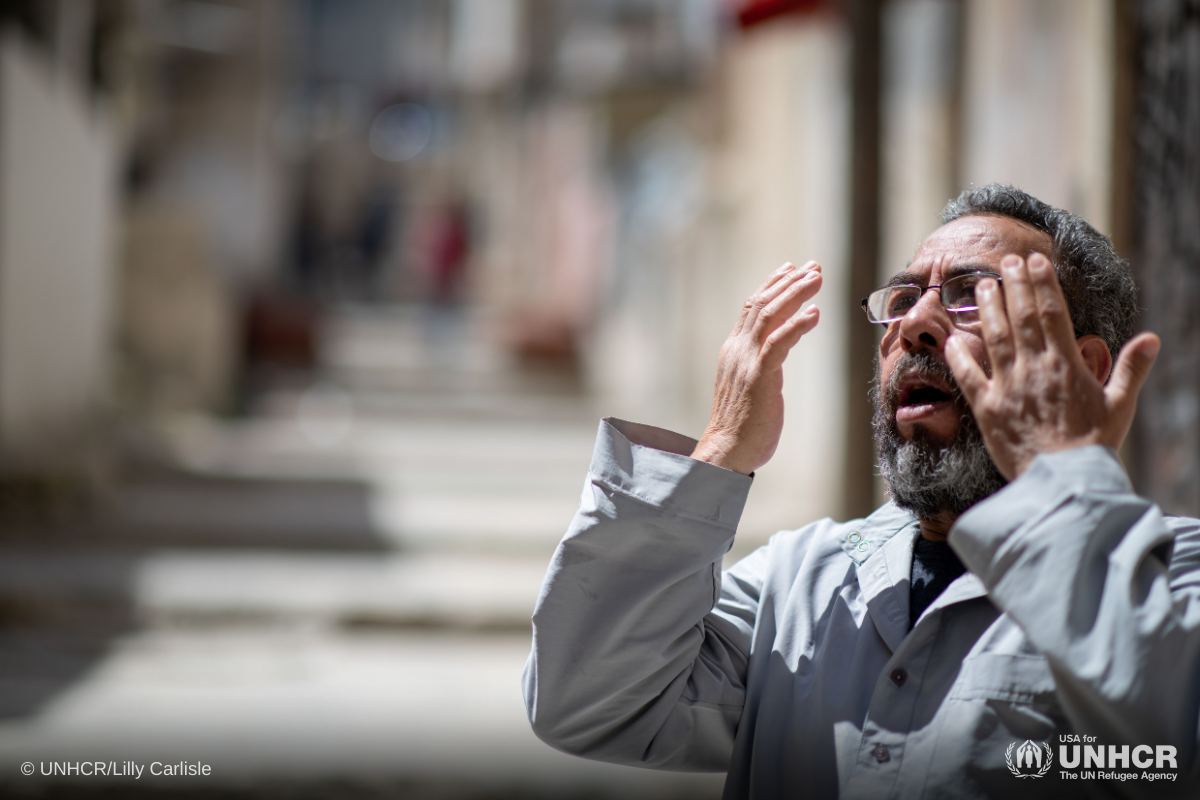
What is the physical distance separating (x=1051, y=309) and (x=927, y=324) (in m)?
0.29

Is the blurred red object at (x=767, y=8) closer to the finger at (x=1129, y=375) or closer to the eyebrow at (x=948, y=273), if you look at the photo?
the eyebrow at (x=948, y=273)

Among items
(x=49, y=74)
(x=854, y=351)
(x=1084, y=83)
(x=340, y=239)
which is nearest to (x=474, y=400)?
(x=49, y=74)

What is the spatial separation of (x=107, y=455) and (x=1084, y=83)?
20.2 ft

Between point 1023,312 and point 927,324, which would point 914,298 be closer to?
point 927,324

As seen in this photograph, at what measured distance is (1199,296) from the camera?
3568mm

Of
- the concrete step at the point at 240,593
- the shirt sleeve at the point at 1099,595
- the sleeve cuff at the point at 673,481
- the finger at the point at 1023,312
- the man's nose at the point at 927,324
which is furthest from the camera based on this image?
the concrete step at the point at 240,593

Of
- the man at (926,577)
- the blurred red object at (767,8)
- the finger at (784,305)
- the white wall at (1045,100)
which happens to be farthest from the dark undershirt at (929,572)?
the blurred red object at (767,8)

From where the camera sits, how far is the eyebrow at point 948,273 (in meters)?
1.68

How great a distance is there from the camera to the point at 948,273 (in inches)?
67.4

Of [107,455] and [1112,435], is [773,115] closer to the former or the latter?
[107,455]

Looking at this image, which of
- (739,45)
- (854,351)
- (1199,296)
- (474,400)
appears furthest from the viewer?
(474,400)

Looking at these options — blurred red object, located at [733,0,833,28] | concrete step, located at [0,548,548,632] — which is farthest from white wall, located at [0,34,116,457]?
blurred red object, located at [733,0,833,28]

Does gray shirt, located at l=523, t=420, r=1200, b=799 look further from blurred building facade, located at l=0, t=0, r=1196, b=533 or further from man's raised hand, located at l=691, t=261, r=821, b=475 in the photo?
blurred building facade, located at l=0, t=0, r=1196, b=533

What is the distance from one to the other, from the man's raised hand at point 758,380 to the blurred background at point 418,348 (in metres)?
2.18
